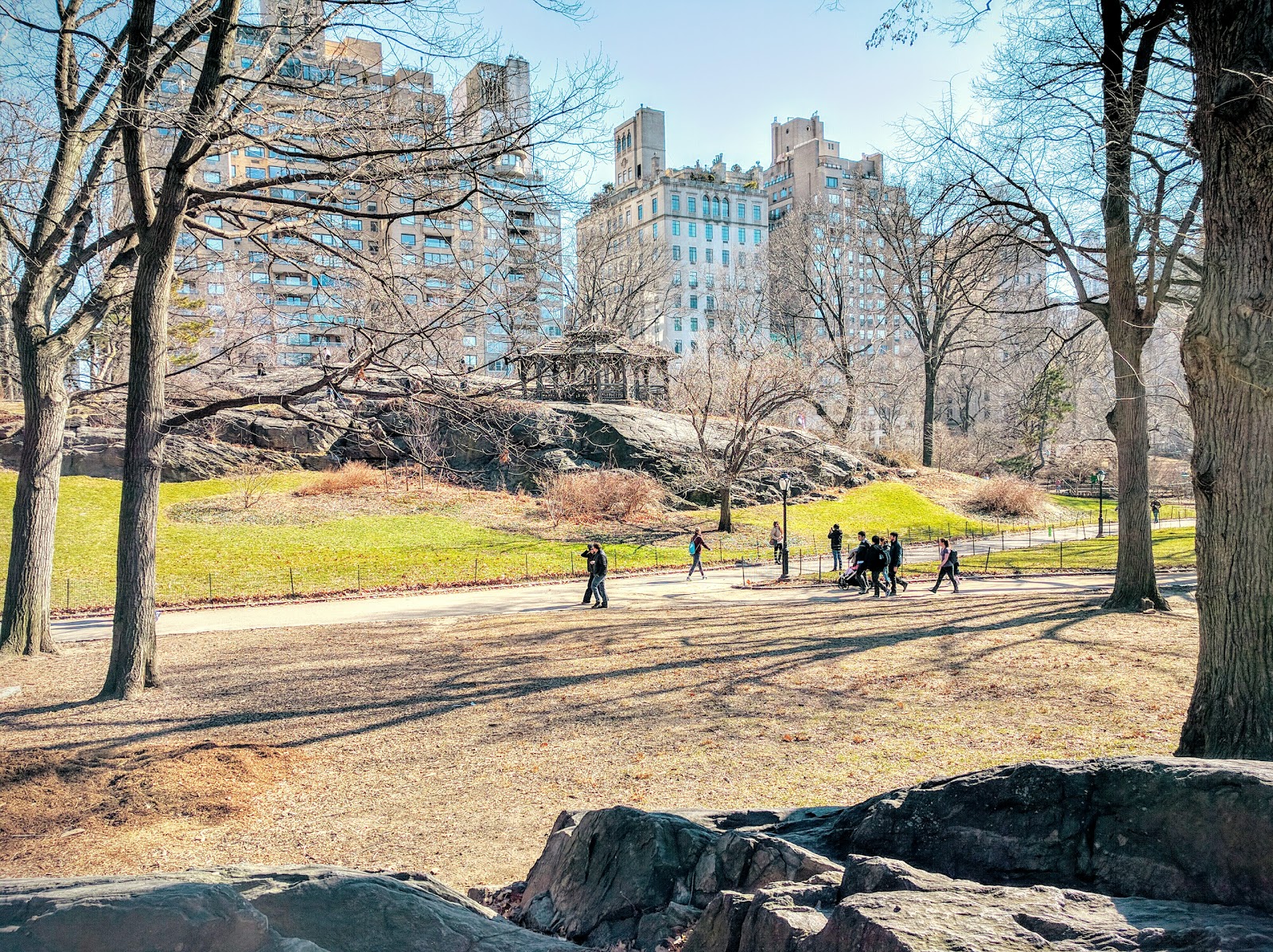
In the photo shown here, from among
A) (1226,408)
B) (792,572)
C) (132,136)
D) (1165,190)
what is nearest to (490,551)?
(792,572)

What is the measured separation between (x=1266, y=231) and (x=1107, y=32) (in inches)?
343

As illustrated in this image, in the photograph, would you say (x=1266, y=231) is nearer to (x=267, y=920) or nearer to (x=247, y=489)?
(x=267, y=920)

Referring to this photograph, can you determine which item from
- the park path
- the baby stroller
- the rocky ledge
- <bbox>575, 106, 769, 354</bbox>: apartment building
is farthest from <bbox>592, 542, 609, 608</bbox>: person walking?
<bbox>575, 106, 769, 354</bbox>: apartment building

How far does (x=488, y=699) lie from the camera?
35.9ft

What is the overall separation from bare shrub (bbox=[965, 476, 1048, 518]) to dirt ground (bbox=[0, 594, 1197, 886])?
99.7 feet

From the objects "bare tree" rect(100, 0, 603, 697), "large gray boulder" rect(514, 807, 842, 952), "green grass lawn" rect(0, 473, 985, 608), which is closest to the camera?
"large gray boulder" rect(514, 807, 842, 952)

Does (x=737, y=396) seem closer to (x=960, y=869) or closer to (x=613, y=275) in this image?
(x=613, y=275)

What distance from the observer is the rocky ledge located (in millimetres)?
2736

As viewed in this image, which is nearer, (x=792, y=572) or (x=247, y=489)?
(x=792, y=572)

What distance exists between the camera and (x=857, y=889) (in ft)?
10.7

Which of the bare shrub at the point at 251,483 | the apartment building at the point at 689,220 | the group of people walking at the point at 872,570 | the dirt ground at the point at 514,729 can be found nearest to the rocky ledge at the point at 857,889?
the dirt ground at the point at 514,729

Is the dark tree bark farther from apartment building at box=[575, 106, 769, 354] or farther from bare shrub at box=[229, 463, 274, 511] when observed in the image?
apartment building at box=[575, 106, 769, 354]

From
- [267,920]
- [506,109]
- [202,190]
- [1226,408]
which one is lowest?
[267,920]

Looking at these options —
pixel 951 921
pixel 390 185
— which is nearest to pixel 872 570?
pixel 390 185
